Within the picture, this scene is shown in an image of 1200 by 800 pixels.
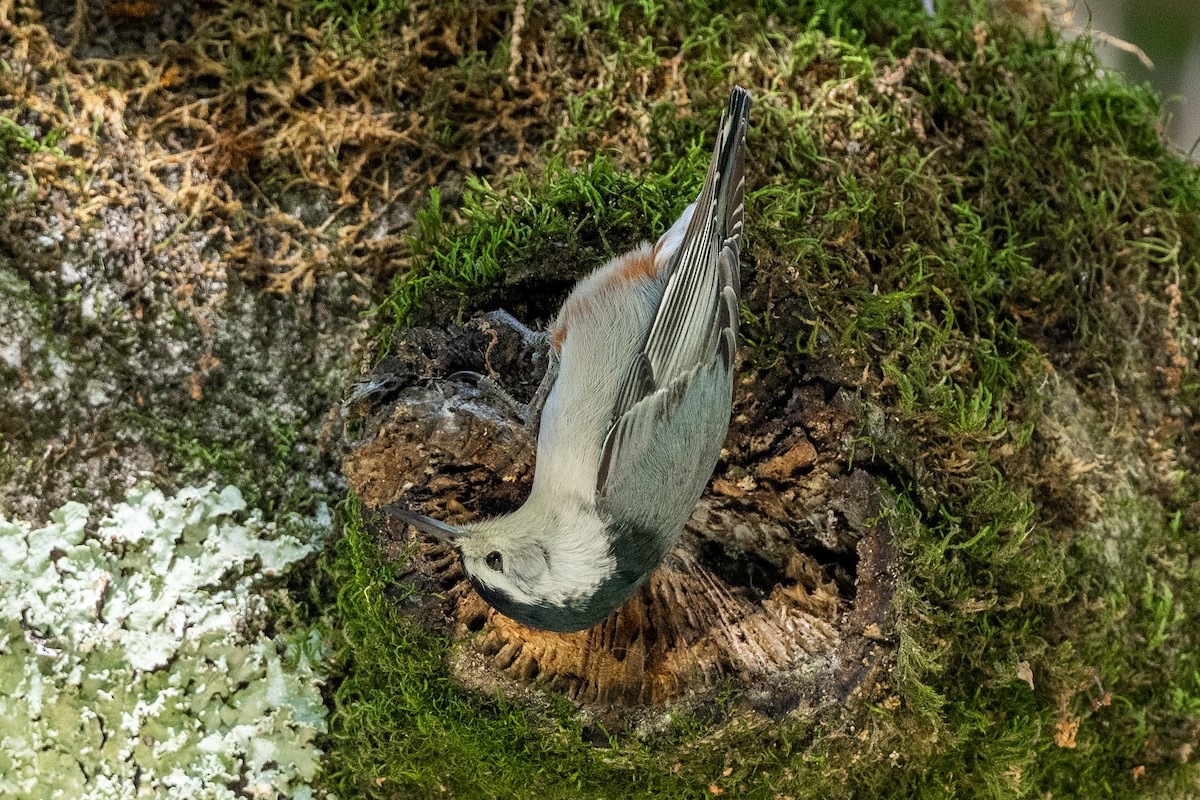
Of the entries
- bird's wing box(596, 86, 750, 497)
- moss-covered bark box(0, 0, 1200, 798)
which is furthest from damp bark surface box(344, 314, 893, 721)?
bird's wing box(596, 86, 750, 497)

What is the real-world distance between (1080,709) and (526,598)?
1.63m

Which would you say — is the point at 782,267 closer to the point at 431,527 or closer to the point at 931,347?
the point at 931,347

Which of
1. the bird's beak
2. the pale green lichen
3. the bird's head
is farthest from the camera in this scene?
the pale green lichen

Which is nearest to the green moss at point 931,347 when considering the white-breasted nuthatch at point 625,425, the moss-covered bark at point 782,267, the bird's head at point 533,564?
the moss-covered bark at point 782,267

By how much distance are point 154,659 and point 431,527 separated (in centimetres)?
81

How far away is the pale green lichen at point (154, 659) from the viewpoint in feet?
6.98

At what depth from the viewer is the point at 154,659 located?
218 centimetres

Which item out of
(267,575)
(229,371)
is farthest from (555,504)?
(229,371)

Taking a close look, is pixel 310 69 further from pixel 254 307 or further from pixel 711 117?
pixel 711 117

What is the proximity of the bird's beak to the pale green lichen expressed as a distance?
0.42 m

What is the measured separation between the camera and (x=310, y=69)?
2.46m

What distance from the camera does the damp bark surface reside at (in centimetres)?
209

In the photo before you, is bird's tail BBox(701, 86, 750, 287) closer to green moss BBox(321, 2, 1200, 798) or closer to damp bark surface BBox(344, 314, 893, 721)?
green moss BBox(321, 2, 1200, 798)

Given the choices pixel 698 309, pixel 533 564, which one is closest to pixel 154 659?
pixel 533 564
